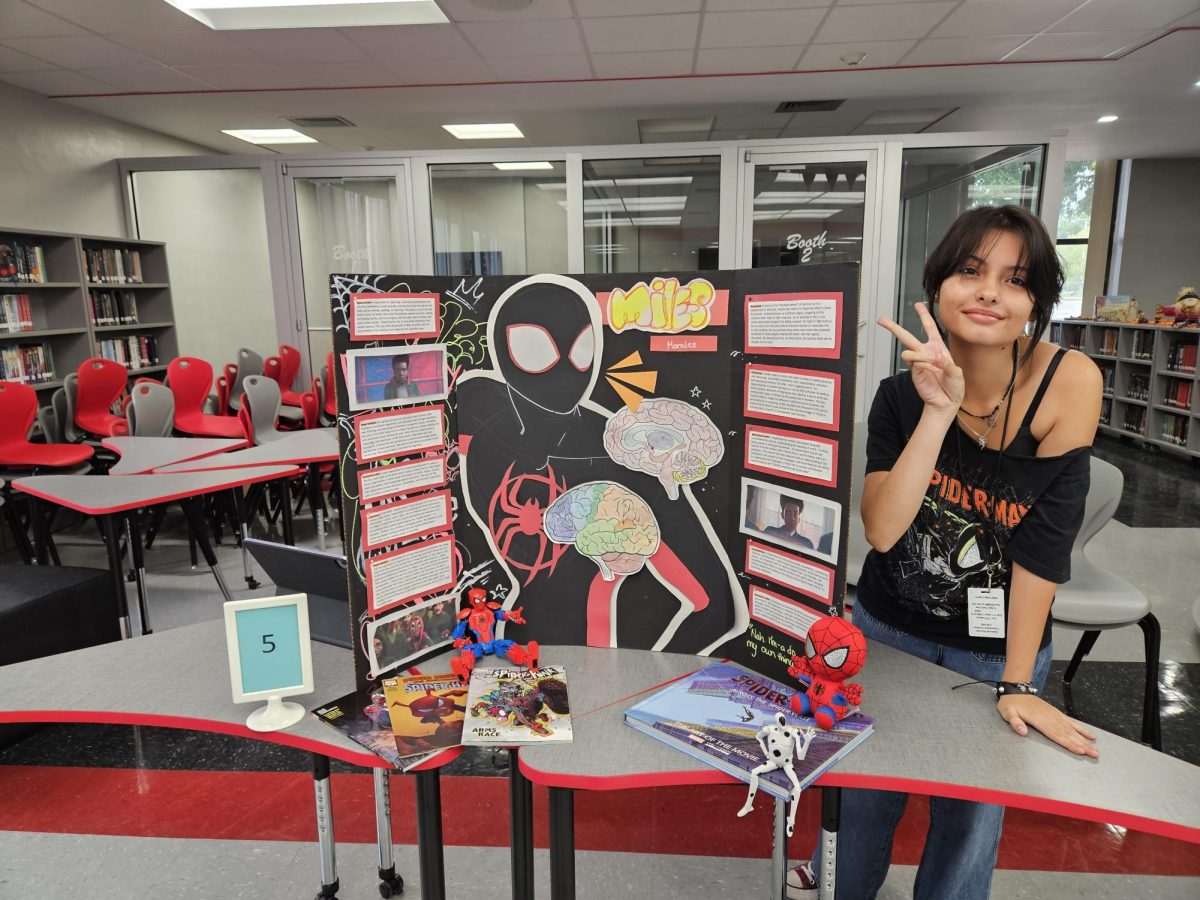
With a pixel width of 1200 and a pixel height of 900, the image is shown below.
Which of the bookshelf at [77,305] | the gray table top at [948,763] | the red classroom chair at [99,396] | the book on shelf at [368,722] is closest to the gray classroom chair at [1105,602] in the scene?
the gray table top at [948,763]

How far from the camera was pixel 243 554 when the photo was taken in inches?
163

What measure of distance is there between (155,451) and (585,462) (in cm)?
320

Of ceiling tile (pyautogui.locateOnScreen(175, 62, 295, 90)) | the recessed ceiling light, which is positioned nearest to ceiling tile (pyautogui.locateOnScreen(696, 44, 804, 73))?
the recessed ceiling light

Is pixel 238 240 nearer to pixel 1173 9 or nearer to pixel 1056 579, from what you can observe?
pixel 1173 9

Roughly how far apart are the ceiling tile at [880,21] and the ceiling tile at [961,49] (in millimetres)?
292

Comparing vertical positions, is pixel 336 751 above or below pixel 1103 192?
below

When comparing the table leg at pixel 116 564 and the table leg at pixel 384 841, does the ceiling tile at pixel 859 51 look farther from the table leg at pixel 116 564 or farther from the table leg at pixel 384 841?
the table leg at pixel 384 841

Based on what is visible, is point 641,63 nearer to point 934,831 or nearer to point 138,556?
point 138,556

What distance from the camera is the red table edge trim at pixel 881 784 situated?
3.18 feet

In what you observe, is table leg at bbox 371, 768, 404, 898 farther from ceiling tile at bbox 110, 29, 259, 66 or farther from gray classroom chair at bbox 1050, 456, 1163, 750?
ceiling tile at bbox 110, 29, 259, 66

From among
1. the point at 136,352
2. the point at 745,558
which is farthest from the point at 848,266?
the point at 136,352

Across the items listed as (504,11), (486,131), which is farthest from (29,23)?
(486,131)

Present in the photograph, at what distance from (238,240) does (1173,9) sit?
8.94 metres

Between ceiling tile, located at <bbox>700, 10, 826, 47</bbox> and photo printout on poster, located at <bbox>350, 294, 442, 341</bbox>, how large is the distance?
13.8 feet
